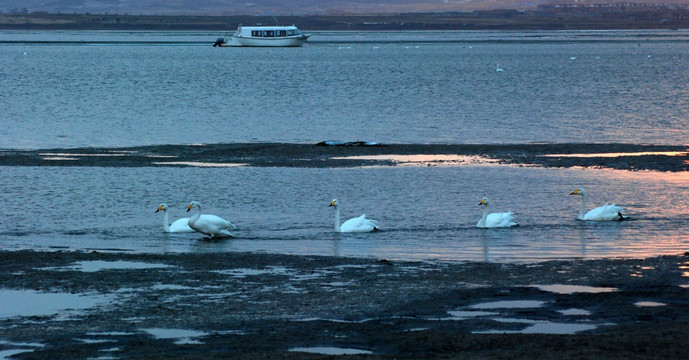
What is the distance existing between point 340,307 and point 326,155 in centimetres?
2073

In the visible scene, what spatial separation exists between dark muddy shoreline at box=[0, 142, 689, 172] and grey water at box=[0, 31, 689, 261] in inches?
56.9

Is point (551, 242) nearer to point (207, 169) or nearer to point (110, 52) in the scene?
point (207, 169)

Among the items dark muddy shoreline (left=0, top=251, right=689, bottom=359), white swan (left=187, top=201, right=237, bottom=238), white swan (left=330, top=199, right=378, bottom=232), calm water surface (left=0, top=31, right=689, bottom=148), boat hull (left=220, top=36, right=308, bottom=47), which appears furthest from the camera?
boat hull (left=220, top=36, right=308, bottom=47)

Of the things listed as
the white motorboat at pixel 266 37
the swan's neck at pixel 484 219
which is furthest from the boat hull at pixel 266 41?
the swan's neck at pixel 484 219

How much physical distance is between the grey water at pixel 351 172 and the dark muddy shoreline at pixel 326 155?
4.74ft

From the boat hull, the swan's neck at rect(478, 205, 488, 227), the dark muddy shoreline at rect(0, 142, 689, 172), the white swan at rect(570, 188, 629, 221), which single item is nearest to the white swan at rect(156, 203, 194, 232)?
the swan's neck at rect(478, 205, 488, 227)

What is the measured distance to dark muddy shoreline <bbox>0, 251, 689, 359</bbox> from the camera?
12.4 metres

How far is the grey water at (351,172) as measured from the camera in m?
21.1

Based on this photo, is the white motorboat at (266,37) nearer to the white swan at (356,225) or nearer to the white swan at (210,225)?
the white swan at (356,225)

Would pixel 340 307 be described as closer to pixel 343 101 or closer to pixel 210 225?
pixel 210 225

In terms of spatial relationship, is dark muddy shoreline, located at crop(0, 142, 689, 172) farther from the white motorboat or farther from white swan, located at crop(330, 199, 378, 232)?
the white motorboat

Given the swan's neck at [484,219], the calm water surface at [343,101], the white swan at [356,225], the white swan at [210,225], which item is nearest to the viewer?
the white swan at [210,225]

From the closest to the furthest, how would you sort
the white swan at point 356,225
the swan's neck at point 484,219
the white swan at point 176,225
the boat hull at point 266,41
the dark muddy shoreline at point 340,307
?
the dark muddy shoreline at point 340,307 < the white swan at point 356,225 < the white swan at point 176,225 < the swan's neck at point 484,219 < the boat hull at point 266,41

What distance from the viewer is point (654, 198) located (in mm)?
26047
